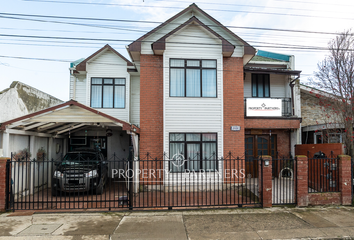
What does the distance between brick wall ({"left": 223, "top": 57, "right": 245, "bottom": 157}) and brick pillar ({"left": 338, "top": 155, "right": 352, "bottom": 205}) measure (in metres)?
3.67

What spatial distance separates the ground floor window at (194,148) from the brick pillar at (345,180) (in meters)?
4.33

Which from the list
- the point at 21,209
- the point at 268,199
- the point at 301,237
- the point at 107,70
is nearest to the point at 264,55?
the point at 107,70

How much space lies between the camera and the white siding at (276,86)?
13102 millimetres

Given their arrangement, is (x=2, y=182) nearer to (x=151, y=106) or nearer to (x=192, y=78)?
(x=151, y=106)

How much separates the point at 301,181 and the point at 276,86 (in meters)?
7.02

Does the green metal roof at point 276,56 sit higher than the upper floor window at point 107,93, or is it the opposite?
the green metal roof at point 276,56

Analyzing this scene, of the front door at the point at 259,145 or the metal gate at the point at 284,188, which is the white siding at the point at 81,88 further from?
the metal gate at the point at 284,188

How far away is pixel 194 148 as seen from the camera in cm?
1026

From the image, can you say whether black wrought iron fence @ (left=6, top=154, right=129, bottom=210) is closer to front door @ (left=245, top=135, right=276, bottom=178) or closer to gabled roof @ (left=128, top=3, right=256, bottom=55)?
gabled roof @ (left=128, top=3, right=256, bottom=55)

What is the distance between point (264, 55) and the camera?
1544cm

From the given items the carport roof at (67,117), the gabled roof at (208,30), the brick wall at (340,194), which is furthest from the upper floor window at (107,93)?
the brick wall at (340,194)

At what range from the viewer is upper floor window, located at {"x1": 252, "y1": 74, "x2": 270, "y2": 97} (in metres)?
13.2

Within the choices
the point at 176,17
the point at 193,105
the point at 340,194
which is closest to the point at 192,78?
the point at 193,105

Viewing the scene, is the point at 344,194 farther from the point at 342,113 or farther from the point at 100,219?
the point at 100,219
